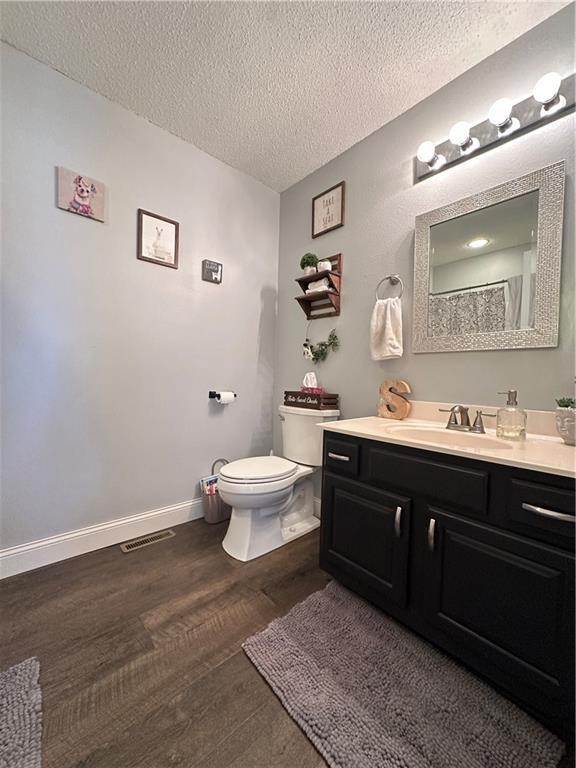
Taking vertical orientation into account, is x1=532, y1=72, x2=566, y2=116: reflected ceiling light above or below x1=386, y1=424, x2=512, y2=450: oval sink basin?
above

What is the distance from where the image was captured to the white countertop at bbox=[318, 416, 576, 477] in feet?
2.69

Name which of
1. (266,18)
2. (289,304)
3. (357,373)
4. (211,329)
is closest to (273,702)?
(357,373)

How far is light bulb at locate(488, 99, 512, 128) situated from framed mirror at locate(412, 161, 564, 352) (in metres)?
0.25

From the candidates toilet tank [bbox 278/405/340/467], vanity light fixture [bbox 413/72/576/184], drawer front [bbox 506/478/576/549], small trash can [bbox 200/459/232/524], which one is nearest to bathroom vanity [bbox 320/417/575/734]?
drawer front [bbox 506/478/576/549]

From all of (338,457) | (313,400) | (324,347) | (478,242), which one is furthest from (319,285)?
(338,457)

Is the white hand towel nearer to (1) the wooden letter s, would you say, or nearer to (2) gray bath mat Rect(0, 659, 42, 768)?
(1) the wooden letter s

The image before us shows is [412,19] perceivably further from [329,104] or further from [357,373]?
[357,373]

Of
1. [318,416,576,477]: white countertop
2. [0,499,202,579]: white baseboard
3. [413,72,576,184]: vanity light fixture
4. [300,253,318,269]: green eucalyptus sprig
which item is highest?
[413,72,576,184]: vanity light fixture

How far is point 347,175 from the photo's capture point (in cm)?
193

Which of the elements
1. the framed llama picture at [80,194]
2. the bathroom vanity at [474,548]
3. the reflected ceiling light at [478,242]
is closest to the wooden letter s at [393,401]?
the bathroom vanity at [474,548]

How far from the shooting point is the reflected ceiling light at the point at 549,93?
1.13 metres

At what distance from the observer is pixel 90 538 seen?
164cm

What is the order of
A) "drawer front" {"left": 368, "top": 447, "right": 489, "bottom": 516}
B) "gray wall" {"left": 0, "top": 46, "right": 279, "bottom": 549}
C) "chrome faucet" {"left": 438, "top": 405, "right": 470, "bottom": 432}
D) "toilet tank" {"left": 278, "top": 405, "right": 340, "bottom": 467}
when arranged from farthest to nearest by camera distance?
"toilet tank" {"left": 278, "top": 405, "right": 340, "bottom": 467} → "gray wall" {"left": 0, "top": 46, "right": 279, "bottom": 549} → "chrome faucet" {"left": 438, "top": 405, "right": 470, "bottom": 432} → "drawer front" {"left": 368, "top": 447, "right": 489, "bottom": 516}

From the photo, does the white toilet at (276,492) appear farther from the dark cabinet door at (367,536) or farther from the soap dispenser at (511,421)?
the soap dispenser at (511,421)
